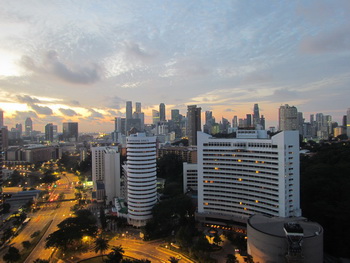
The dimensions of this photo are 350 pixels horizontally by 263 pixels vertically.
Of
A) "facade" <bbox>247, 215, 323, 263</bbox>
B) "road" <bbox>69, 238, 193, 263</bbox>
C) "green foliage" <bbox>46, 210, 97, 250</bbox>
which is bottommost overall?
"road" <bbox>69, 238, 193, 263</bbox>

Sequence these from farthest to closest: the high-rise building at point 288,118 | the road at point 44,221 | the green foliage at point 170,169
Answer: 1. the high-rise building at point 288,118
2. the green foliage at point 170,169
3. the road at point 44,221

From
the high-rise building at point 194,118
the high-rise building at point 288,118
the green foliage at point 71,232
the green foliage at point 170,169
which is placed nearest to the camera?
the green foliage at point 71,232

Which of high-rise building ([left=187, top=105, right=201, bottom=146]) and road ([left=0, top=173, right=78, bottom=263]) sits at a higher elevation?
high-rise building ([left=187, top=105, right=201, bottom=146])

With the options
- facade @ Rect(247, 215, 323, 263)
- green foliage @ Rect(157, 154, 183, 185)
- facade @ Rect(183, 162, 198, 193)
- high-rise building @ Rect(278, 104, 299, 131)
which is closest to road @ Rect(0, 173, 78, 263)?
facade @ Rect(183, 162, 198, 193)

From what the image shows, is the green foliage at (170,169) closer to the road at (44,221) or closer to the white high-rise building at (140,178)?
the road at (44,221)

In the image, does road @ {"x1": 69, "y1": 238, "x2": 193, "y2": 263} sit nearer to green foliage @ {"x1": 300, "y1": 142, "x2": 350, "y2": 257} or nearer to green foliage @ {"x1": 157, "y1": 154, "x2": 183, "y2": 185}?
green foliage @ {"x1": 300, "y1": 142, "x2": 350, "y2": 257}

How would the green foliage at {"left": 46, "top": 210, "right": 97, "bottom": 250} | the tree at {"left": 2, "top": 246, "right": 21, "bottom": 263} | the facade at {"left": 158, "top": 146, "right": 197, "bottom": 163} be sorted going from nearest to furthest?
1. the tree at {"left": 2, "top": 246, "right": 21, "bottom": 263}
2. the green foliage at {"left": 46, "top": 210, "right": 97, "bottom": 250}
3. the facade at {"left": 158, "top": 146, "right": 197, "bottom": 163}

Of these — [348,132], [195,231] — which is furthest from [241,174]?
[348,132]

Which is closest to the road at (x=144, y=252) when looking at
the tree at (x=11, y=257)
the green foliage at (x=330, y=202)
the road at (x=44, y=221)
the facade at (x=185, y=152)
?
the road at (x=44, y=221)
